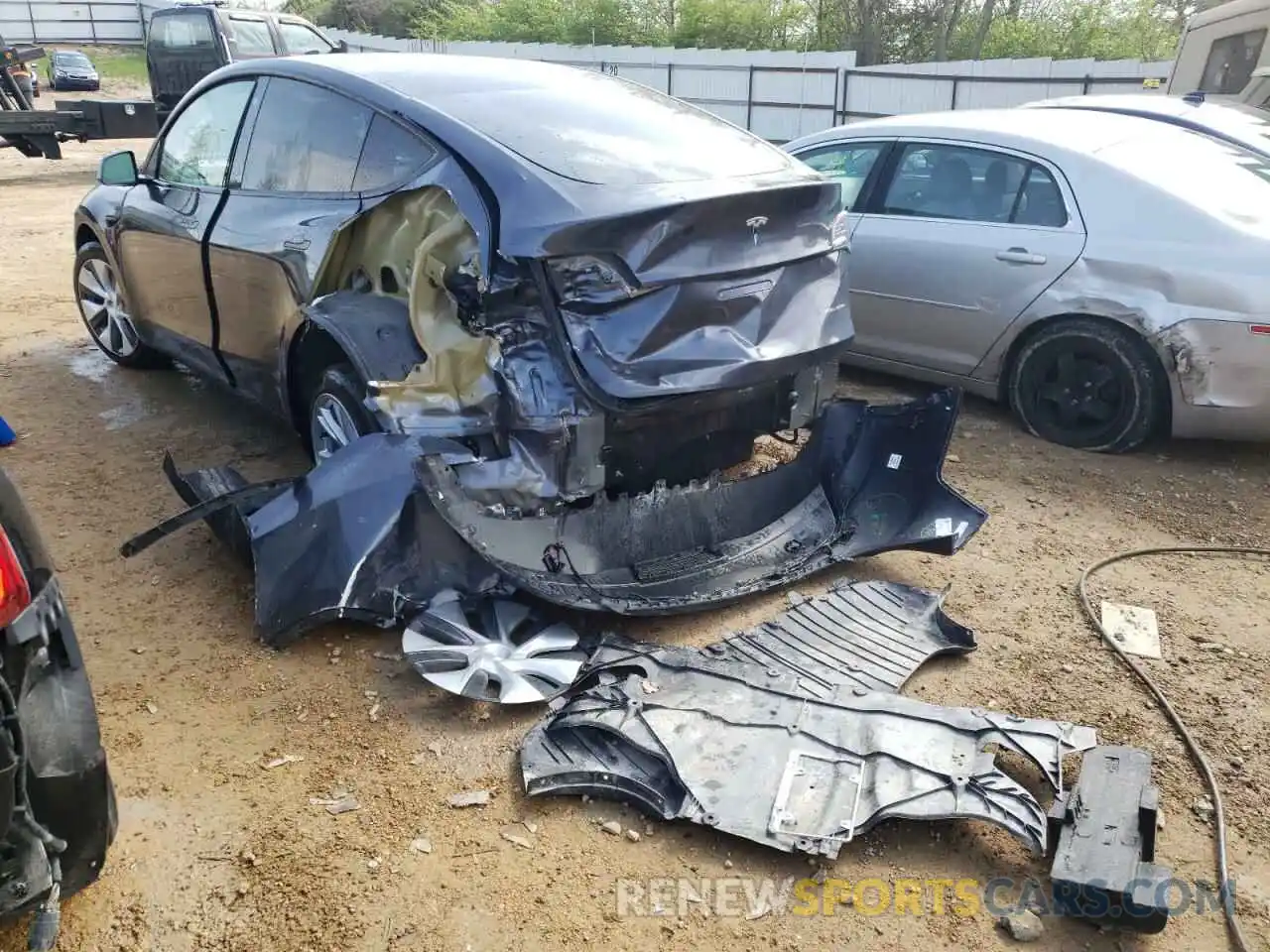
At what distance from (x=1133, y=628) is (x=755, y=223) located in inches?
79.0

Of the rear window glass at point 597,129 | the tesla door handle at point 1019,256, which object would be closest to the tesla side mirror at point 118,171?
the rear window glass at point 597,129

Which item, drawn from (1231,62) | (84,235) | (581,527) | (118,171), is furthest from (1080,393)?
(1231,62)

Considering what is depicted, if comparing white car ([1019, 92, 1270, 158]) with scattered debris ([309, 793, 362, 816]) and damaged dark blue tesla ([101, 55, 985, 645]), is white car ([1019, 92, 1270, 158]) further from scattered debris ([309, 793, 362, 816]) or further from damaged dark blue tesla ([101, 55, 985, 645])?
scattered debris ([309, 793, 362, 816])

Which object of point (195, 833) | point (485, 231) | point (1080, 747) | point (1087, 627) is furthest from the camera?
point (1087, 627)

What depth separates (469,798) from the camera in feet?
9.26

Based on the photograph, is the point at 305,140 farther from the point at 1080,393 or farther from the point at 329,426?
the point at 1080,393

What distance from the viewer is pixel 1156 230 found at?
496 centimetres

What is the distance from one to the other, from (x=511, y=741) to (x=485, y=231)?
5.20 ft

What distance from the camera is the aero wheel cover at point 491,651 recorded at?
3148 mm

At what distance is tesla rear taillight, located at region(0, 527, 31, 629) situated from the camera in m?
1.91

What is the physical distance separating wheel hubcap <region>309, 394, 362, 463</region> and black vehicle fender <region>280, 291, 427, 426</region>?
0.15 metres

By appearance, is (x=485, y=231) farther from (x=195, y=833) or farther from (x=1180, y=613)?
(x=1180, y=613)

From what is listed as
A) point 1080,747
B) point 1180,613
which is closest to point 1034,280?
point 1180,613

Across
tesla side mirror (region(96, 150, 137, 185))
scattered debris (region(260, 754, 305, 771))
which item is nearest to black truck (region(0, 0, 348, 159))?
tesla side mirror (region(96, 150, 137, 185))
